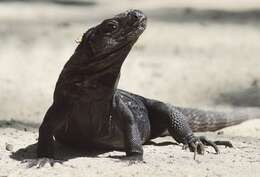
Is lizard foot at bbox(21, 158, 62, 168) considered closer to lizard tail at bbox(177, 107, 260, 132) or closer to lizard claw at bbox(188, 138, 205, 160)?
lizard claw at bbox(188, 138, 205, 160)

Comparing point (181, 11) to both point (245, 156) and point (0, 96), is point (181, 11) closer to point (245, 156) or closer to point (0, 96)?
point (0, 96)

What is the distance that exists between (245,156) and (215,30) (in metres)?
10.6

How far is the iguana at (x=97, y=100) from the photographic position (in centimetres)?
664

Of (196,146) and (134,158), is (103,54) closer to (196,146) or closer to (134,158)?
(134,158)

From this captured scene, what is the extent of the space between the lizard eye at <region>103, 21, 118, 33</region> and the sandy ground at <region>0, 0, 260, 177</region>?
1209 mm

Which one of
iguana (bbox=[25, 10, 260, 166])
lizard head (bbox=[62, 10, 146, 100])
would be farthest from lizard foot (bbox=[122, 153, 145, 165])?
lizard head (bbox=[62, 10, 146, 100])

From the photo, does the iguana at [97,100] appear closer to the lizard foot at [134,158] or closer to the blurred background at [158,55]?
the lizard foot at [134,158]

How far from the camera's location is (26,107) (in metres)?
11.0

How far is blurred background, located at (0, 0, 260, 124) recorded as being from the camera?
1212 cm

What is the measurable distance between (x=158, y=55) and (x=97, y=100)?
8.11m

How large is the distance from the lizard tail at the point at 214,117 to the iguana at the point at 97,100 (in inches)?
68.5

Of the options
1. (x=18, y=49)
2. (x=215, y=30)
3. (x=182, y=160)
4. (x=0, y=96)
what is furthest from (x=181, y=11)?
(x=182, y=160)

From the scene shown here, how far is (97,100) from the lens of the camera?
276 inches

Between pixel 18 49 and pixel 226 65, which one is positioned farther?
pixel 18 49
